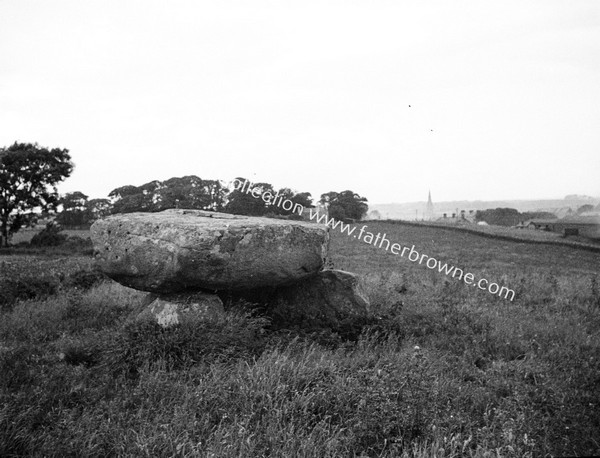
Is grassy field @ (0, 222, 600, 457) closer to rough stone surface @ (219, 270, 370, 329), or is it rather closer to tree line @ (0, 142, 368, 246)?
rough stone surface @ (219, 270, 370, 329)

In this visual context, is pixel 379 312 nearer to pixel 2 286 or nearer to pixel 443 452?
pixel 443 452

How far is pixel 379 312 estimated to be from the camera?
8805 mm

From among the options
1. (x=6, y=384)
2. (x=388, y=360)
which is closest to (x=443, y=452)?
(x=388, y=360)

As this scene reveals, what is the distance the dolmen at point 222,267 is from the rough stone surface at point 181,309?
17mm

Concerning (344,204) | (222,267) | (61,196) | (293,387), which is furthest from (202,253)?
(344,204)

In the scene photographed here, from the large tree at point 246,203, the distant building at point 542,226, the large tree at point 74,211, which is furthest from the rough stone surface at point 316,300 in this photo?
the distant building at point 542,226

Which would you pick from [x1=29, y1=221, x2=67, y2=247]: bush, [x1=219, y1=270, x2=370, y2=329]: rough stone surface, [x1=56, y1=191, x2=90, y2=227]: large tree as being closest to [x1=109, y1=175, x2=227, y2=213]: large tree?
[x1=29, y1=221, x2=67, y2=247]: bush

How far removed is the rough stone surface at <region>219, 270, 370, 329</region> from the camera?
324 inches

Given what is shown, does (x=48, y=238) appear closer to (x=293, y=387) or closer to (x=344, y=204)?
(x=344, y=204)

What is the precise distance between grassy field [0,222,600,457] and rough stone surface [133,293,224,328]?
1.13 ft

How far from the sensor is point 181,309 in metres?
7.26

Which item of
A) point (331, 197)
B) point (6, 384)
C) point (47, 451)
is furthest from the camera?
point (331, 197)

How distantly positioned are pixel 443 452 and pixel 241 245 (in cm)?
459

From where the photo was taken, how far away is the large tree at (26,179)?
3797 cm
